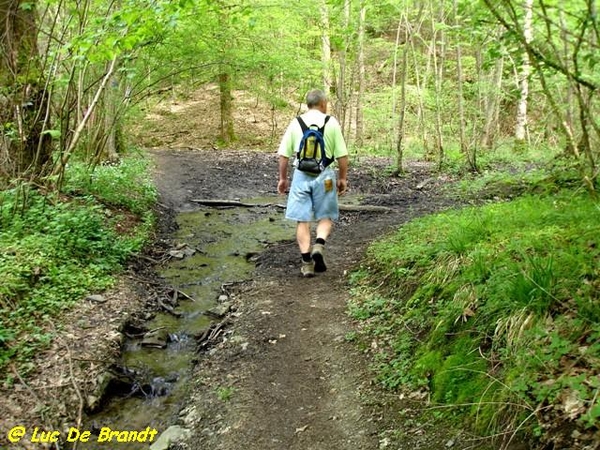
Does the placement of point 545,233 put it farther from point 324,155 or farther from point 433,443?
point 324,155

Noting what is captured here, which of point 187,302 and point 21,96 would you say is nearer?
point 187,302

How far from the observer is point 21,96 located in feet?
24.2

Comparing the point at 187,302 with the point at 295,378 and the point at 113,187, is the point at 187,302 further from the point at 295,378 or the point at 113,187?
the point at 113,187

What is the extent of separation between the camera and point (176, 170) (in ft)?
51.8

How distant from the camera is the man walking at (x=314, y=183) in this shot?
614 centimetres

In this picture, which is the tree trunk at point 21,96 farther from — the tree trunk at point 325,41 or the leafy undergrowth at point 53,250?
the tree trunk at point 325,41

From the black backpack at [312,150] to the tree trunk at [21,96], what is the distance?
405cm

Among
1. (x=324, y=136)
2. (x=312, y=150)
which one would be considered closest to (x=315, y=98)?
(x=324, y=136)

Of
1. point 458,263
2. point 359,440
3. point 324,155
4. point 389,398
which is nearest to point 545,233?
point 458,263

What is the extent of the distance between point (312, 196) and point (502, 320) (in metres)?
3.47

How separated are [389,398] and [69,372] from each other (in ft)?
9.65

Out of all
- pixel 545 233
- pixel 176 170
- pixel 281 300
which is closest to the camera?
pixel 545 233

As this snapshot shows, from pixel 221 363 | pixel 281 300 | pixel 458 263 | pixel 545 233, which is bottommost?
pixel 221 363

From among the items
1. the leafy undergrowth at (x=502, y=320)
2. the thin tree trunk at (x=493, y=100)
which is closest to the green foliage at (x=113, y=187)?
the leafy undergrowth at (x=502, y=320)
